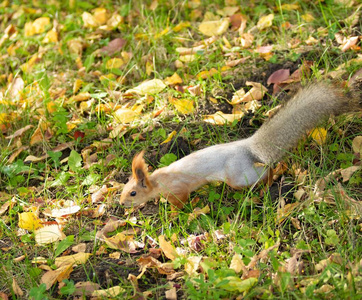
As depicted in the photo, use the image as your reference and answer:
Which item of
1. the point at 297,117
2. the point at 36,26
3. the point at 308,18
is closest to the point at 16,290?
the point at 297,117

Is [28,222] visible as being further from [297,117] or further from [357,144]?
[357,144]

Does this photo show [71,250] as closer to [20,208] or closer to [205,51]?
[20,208]

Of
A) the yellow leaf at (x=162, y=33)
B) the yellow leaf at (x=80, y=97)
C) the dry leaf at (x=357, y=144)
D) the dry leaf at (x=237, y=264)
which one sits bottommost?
the dry leaf at (x=357, y=144)

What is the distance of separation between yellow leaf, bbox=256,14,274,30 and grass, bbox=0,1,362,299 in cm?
4

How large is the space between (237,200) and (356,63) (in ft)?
3.73

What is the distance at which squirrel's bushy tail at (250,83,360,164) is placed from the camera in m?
2.31

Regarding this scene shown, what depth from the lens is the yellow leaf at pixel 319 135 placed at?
2453 millimetres

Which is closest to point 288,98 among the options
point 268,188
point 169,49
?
point 268,188

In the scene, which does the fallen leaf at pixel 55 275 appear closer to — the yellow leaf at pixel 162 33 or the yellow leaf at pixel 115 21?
the yellow leaf at pixel 162 33

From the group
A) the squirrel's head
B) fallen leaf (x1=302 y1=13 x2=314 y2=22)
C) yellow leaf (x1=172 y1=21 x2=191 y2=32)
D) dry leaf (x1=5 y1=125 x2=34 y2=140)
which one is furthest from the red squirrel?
yellow leaf (x1=172 y1=21 x2=191 y2=32)

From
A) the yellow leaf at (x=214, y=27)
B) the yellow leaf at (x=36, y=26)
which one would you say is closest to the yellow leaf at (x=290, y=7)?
the yellow leaf at (x=214, y=27)

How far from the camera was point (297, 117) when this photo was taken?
7.73ft

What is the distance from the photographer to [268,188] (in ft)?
7.69

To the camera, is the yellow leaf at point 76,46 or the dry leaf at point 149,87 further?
the yellow leaf at point 76,46
